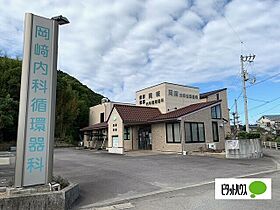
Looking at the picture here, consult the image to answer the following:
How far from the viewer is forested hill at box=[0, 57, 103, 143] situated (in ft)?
66.2

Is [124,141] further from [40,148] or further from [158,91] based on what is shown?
[40,148]

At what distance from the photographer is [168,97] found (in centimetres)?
2344

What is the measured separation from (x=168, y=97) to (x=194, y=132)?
6790 mm

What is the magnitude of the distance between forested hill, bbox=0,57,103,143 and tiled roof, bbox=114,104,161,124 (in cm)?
824

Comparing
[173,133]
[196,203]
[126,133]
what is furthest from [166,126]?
[196,203]

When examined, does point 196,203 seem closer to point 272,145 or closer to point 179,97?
point 179,97

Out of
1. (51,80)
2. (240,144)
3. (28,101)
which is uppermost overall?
(51,80)

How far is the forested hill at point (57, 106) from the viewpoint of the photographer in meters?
20.2

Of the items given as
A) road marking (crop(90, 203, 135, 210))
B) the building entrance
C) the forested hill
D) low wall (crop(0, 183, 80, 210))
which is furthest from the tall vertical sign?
the forested hill

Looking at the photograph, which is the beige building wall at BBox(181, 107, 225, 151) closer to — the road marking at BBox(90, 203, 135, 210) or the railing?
the railing

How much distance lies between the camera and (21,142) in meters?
4.87

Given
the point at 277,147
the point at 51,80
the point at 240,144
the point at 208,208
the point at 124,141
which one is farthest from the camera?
the point at 277,147

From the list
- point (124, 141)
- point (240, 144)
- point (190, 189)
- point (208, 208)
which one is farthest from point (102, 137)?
point (208, 208)

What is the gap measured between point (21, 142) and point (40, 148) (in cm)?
37
